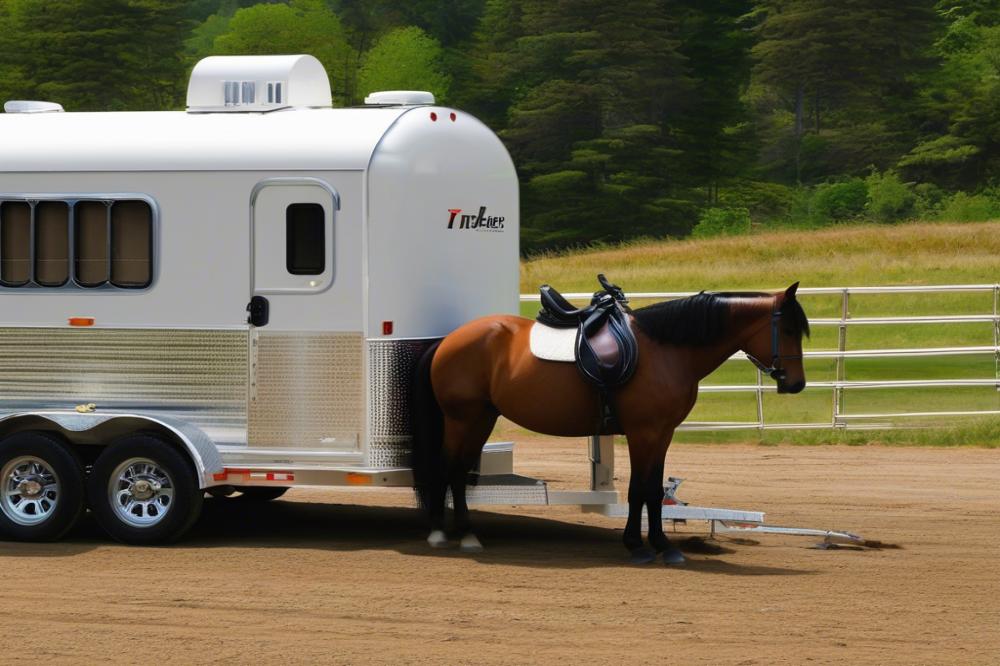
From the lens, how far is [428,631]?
26.8 ft

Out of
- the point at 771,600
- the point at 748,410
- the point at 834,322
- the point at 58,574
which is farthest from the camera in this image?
the point at 748,410

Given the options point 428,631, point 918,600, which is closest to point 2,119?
point 428,631

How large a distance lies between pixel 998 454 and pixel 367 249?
8224 mm

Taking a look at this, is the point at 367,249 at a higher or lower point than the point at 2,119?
lower

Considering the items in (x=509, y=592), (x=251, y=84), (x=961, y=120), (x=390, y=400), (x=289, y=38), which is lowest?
(x=509, y=592)

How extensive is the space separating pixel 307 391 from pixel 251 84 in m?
2.36

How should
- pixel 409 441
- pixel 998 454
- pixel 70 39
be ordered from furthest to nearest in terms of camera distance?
pixel 70 39, pixel 998 454, pixel 409 441

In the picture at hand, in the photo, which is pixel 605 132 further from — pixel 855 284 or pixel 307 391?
pixel 307 391

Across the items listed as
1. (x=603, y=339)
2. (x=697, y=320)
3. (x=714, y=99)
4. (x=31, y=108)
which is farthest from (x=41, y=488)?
(x=714, y=99)

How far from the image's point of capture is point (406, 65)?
67.2 m

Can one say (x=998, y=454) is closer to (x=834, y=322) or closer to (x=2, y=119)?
(x=834, y=322)

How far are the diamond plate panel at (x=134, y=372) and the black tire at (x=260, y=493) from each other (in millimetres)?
1832

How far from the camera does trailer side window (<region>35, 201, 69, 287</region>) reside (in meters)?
10.8

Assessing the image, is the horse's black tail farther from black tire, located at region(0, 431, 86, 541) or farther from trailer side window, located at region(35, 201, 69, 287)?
trailer side window, located at region(35, 201, 69, 287)
